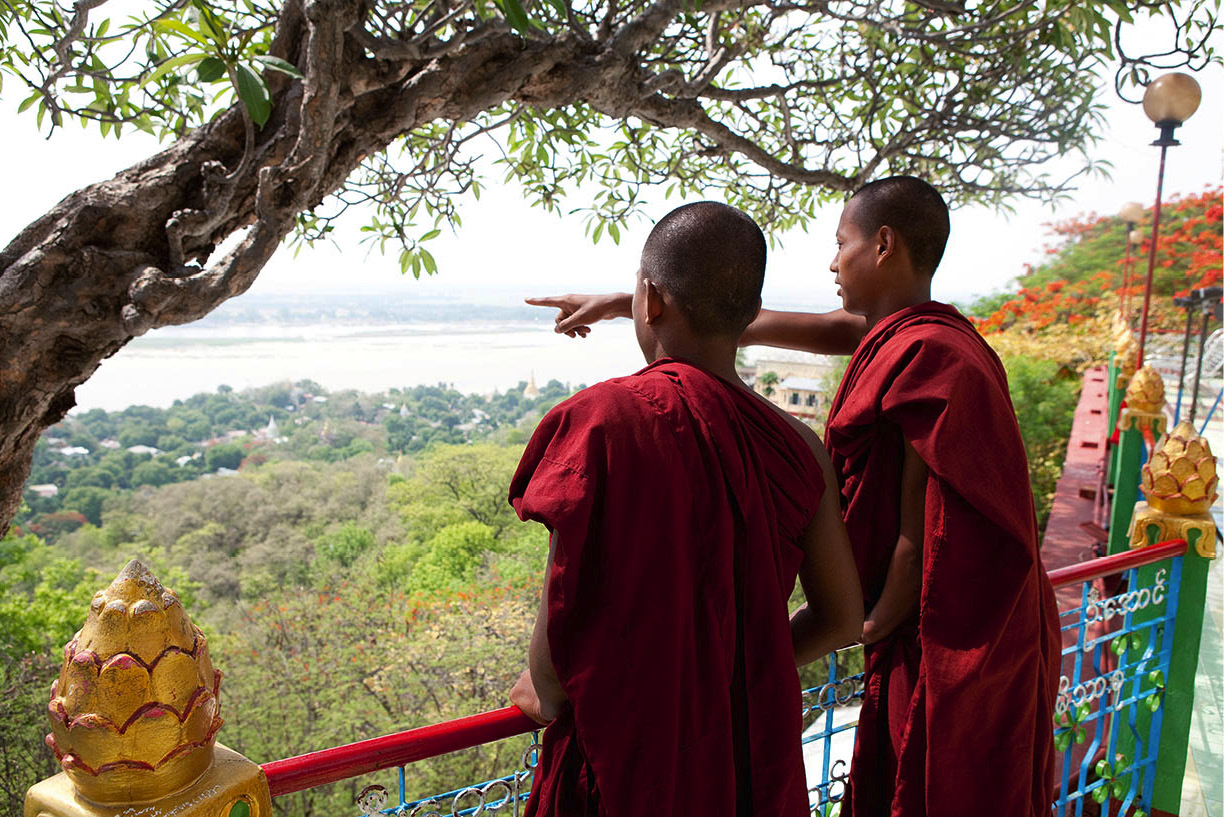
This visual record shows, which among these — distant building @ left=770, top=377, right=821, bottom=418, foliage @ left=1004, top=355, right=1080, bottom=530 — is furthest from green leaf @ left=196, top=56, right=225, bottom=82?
distant building @ left=770, top=377, right=821, bottom=418

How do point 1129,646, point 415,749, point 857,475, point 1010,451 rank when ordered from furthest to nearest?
1. point 1129,646
2. point 857,475
3. point 1010,451
4. point 415,749

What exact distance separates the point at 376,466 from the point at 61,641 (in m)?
8.68

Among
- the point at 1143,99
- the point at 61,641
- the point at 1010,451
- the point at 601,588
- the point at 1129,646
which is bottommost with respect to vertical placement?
the point at 61,641

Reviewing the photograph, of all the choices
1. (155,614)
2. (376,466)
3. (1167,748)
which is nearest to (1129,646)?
(1167,748)

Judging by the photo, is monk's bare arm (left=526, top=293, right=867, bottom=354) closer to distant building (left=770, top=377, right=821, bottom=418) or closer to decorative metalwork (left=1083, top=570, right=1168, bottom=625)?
decorative metalwork (left=1083, top=570, right=1168, bottom=625)

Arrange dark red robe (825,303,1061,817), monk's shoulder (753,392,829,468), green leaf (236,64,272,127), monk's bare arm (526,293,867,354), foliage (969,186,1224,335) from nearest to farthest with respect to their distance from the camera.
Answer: monk's shoulder (753,392,829,468), dark red robe (825,303,1061,817), green leaf (236,64,272,127), monk's bare arm (526,293,867,354), foliage (969,186,1224,335)

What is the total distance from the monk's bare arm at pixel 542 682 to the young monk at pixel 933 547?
74cm

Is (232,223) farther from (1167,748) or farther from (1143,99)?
(1143,99)

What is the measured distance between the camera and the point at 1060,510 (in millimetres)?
6344

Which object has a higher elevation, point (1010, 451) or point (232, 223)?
point (232, 223)

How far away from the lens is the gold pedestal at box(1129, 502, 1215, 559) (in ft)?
8.40

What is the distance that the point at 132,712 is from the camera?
96cm

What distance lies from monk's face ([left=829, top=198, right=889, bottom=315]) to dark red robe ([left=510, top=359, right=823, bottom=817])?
2.00 feet

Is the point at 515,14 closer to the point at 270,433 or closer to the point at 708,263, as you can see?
the point at 708,263
